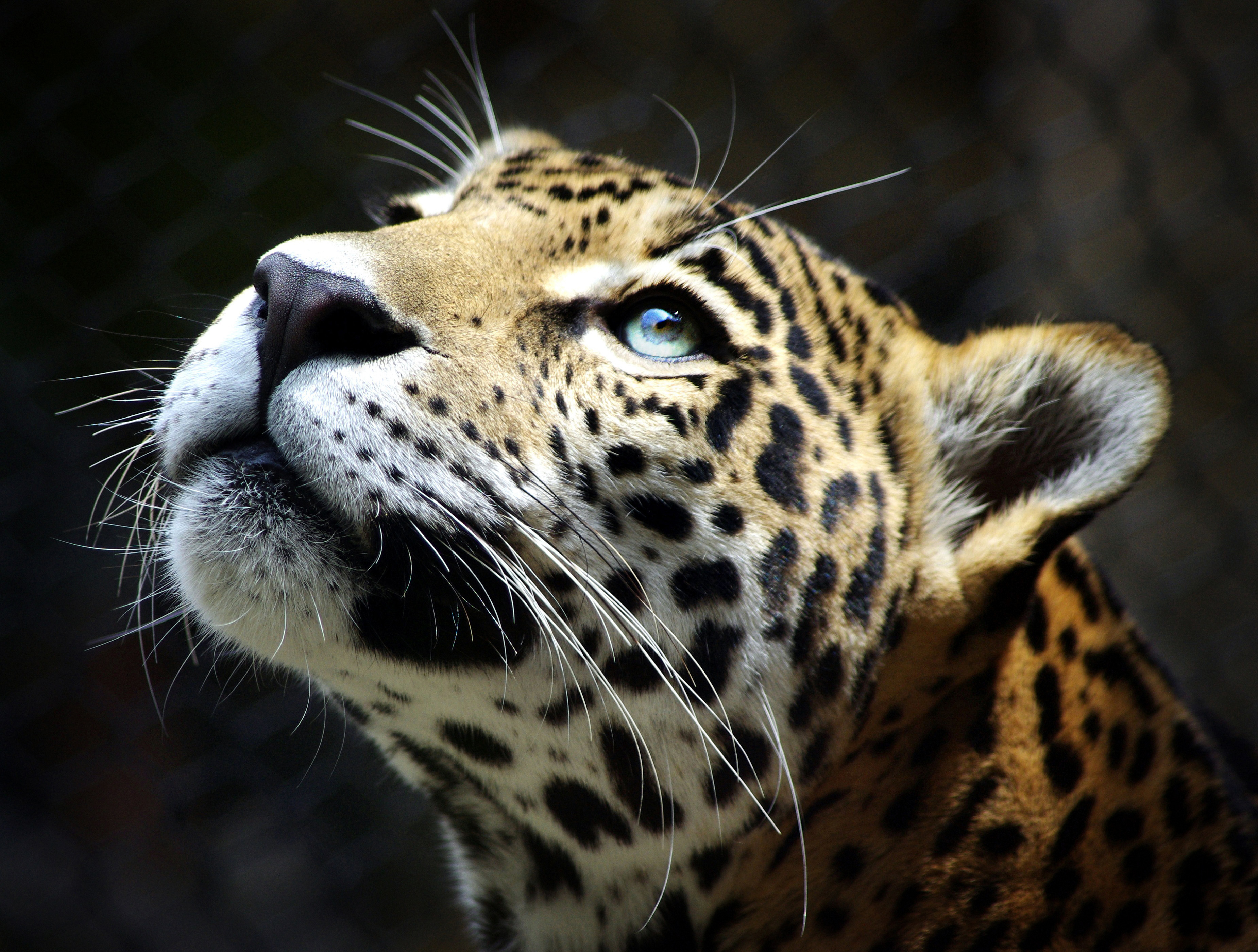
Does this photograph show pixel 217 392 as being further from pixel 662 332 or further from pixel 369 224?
pixel 369 224

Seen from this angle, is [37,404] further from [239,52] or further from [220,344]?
[220,344]

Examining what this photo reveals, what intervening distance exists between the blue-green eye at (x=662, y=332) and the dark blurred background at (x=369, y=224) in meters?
2.90

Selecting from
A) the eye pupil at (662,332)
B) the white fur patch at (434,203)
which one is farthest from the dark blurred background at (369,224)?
the eye pupil at (662,332)

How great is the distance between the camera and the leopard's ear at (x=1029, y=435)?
62.2 inches

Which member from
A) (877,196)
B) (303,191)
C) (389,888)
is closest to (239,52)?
(303,191)

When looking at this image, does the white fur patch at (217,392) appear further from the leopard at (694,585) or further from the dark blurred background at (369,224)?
the dark blurred background at (369,224)

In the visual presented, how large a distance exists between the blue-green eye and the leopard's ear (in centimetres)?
45

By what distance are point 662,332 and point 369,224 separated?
11.9 feet

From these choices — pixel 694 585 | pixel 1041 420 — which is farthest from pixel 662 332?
pixel 1041 420

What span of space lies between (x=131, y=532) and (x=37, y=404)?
3.60 metres

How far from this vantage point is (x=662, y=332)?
165 cm

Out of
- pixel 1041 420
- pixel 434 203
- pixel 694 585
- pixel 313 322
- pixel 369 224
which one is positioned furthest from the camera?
pixel 369 224

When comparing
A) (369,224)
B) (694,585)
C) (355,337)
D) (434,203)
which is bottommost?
(369,224)

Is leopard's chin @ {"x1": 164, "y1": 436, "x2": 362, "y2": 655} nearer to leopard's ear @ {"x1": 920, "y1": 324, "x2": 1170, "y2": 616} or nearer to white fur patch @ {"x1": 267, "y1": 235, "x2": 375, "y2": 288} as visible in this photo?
white fur patch @ {"x1": 267, "y1": 235, "x2": 375, "y2": 288}
